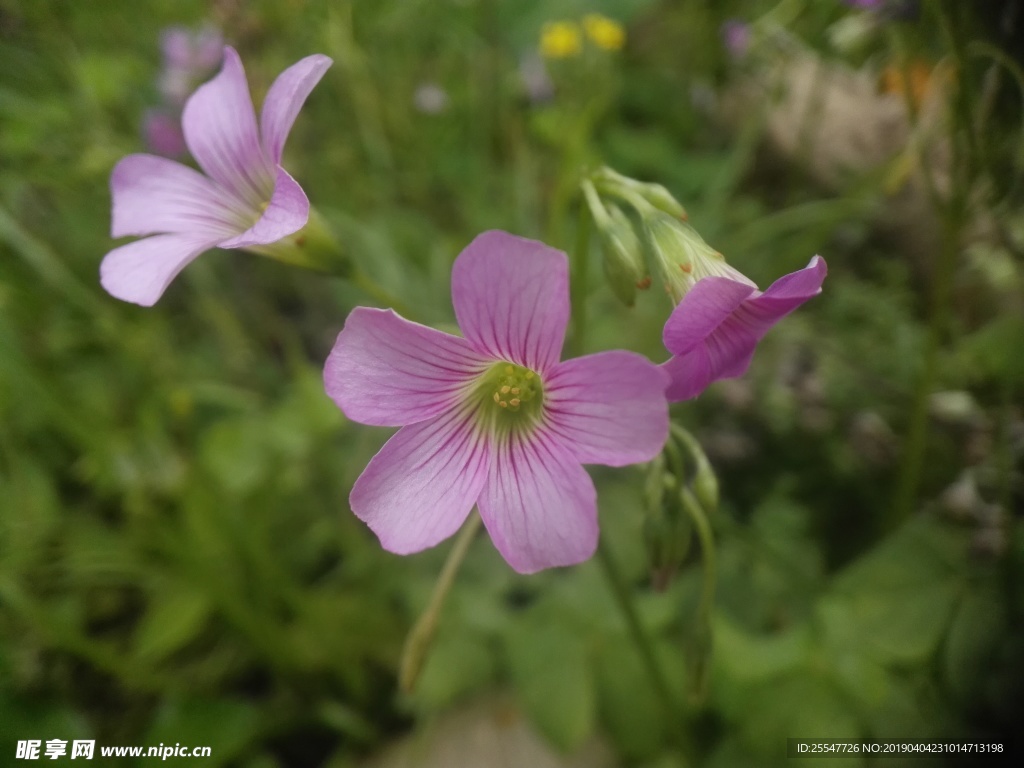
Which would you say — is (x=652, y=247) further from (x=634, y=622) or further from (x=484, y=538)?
(x=484, y=538)

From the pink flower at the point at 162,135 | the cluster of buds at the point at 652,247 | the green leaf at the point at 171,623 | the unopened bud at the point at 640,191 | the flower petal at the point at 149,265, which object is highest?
the pink flower at the point at 162,135

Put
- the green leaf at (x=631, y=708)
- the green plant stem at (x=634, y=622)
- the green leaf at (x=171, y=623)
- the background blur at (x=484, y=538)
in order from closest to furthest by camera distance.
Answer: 1. the green plant stem at (x=634, y=622)
2. the background blur at (x=484, y=538)
3. the green leaf at (x=631, y=708)
4. the green leaf at (x=171, y=623)

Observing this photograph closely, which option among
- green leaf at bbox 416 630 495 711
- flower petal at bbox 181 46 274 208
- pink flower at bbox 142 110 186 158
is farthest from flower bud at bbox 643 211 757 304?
pink flower at bbox 142 110 186 158

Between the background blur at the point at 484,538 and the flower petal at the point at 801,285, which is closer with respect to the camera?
the flower petal at the point at 801,285

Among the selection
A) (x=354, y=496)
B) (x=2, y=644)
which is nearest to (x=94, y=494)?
(x=2, y=644)

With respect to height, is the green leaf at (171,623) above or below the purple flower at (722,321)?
above

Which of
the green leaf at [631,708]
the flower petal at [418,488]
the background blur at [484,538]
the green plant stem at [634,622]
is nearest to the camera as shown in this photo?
the flower petal at [418,488]

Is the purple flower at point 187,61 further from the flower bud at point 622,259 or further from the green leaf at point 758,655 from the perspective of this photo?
the green leaf at point 758,655

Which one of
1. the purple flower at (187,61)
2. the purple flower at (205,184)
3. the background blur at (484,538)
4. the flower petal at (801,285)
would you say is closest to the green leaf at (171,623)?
the background blur at (484,538)
